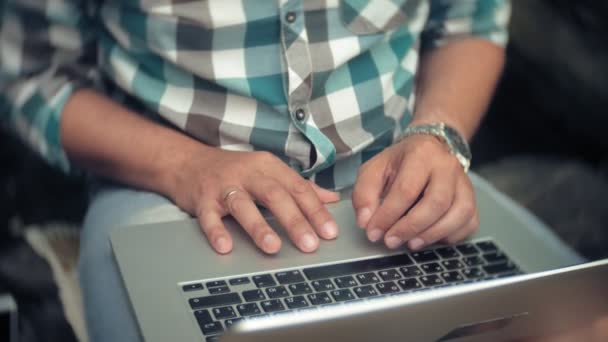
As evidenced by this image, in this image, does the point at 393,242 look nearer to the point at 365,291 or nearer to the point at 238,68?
the point at 365,291

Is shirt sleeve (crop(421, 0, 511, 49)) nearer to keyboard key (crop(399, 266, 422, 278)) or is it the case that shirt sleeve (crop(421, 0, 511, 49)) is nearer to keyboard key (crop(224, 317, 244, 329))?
keyboard key (crop(399, 266, 422, 278))

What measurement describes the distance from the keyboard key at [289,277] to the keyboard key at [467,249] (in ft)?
0.59

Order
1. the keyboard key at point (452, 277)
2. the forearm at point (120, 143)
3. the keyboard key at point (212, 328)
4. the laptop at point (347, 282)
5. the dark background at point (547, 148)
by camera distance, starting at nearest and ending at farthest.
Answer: the laptop at point (347, 282), the keyboard key at point (212, 328), the keyboard key at point (452, 277), the forearm at point (120, 143), the dark background at point (547, 148)

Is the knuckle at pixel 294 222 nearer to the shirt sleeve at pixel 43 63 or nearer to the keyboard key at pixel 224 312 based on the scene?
the keyboard key at pixel 224 312

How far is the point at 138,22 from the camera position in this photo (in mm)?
795

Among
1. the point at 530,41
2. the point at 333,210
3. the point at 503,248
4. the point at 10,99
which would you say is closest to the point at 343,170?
the point at 333,210

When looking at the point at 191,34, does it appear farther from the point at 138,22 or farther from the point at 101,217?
the point at 101,217

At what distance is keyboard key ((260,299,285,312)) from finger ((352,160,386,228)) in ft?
0.39

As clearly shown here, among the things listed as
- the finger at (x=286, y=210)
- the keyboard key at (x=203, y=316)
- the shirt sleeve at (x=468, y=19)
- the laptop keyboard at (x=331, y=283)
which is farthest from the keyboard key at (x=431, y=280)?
the shirt sleeve at (x=468, y=19)

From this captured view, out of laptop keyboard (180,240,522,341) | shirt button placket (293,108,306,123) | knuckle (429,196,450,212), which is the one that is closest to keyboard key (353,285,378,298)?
laptop keyboard (180,240,522,341)

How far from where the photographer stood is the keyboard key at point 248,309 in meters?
0.62

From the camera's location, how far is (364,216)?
0.70 m

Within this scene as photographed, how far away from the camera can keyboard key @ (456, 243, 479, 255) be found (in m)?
0.75

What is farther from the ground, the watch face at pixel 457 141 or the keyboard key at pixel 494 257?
the watch face at pixel 457 141
